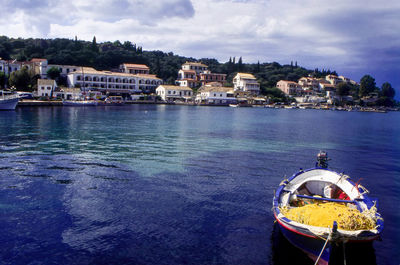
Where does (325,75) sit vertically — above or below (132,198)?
above

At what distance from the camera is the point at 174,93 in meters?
109

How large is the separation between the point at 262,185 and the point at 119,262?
377 inches

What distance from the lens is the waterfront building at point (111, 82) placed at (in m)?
94.7

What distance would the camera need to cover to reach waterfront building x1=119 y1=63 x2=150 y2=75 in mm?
116812

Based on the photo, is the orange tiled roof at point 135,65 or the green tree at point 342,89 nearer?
the orange tiled roof at point 135,65

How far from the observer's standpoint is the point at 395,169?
22.0m

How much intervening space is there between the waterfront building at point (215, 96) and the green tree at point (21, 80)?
53.7 meters

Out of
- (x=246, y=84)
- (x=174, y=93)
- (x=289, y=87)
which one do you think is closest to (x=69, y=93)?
(x=174, y=93)

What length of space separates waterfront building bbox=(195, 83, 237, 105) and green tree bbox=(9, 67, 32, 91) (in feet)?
176

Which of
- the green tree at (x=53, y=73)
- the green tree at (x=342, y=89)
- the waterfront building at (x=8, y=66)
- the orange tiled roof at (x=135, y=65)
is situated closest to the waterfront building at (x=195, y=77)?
the orange tiled roof at (x=135, y=65)

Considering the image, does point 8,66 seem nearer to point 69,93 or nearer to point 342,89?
point 69,93

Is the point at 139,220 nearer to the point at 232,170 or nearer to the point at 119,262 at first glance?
the point at 119,262

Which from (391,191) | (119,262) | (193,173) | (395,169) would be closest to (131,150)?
(193,173)

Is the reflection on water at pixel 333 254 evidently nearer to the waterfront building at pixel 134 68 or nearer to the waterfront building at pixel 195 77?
the waterfront building at pixel 195 77
